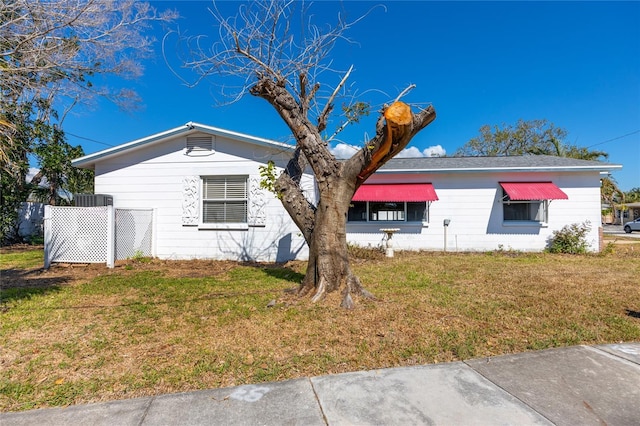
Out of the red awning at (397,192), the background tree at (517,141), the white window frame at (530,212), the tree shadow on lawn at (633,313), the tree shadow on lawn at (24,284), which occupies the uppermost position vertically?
the background tree at (517,141)

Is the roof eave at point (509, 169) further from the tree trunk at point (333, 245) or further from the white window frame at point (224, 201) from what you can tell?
the tree trunk at point (333, 245)

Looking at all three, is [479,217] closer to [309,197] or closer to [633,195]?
[309,197]

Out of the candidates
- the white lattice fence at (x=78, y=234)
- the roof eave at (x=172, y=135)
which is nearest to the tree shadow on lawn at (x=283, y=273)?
the roof eave at (x=172, y=135)

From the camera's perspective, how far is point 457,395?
2.59 metres

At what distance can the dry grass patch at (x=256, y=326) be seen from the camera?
3002 mm

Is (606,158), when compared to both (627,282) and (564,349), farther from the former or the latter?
(564,349)

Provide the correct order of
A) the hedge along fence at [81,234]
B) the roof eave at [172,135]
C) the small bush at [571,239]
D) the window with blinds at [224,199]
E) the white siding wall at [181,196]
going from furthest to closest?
the small bush at [571,239]
the window with blinds at [224,199]
the white siding wall at [181,196]
the roof eave at [172,135]
the hedge along fence at [81,234]

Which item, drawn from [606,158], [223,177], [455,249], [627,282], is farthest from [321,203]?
[606,158]

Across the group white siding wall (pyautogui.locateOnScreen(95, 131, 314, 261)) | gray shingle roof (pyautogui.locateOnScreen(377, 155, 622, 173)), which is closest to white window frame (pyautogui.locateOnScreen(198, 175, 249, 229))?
white siding wall (pyautogui.locateOnScreen(95, 131, 314, 261))

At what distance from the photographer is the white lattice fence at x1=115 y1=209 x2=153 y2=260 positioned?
29.0ft

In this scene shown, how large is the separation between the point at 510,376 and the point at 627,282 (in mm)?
5667

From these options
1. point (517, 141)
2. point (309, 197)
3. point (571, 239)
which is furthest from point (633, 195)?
point (309, 197)

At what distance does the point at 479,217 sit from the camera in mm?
11188

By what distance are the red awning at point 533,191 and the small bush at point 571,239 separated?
47.1 inches
